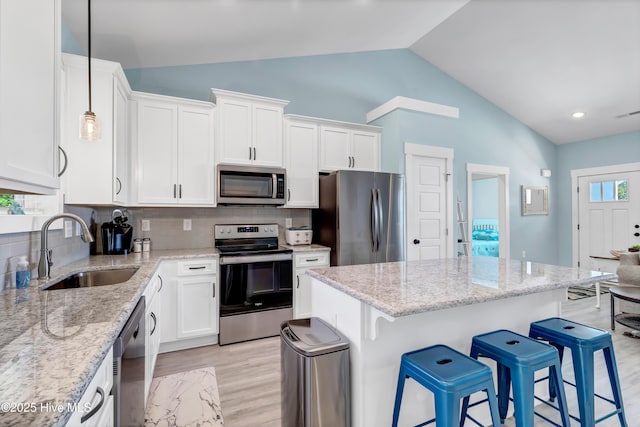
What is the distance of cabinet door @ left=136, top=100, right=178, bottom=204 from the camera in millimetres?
2904

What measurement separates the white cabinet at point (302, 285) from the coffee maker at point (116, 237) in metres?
1.62

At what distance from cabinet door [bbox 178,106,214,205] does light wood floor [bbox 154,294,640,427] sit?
4.84 ft

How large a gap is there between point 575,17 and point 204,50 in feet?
14.0

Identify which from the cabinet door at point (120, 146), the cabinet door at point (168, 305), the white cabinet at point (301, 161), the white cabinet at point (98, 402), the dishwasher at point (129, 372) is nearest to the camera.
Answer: the white cabinet at point (98, 402)

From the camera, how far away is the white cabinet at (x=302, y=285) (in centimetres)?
325

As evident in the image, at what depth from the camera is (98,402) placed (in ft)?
2.82

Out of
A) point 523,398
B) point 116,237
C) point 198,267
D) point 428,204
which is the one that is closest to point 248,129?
point 198,267

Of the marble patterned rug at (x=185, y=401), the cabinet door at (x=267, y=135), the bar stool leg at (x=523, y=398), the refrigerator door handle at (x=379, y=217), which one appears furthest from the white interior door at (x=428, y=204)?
the marble patterned rug at (x=185, y=401)

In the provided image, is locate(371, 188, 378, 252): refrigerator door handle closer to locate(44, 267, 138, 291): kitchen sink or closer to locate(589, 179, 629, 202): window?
locate(44, 267, 138, 291): kitchen sink

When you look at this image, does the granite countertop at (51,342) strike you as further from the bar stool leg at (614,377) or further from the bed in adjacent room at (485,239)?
the bed in adjacent room at (485,239)

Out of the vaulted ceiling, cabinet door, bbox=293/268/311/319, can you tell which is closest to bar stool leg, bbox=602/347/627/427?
cabinet door, bbox=293/268/311/319

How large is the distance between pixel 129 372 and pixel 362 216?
8.44 feet

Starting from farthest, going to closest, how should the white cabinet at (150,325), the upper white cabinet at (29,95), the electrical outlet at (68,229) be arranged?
the electrical outlet at (68,229), the white cabinet at (150,325), the upper white cabinet at (29,95)

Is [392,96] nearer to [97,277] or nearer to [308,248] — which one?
[308,248]
